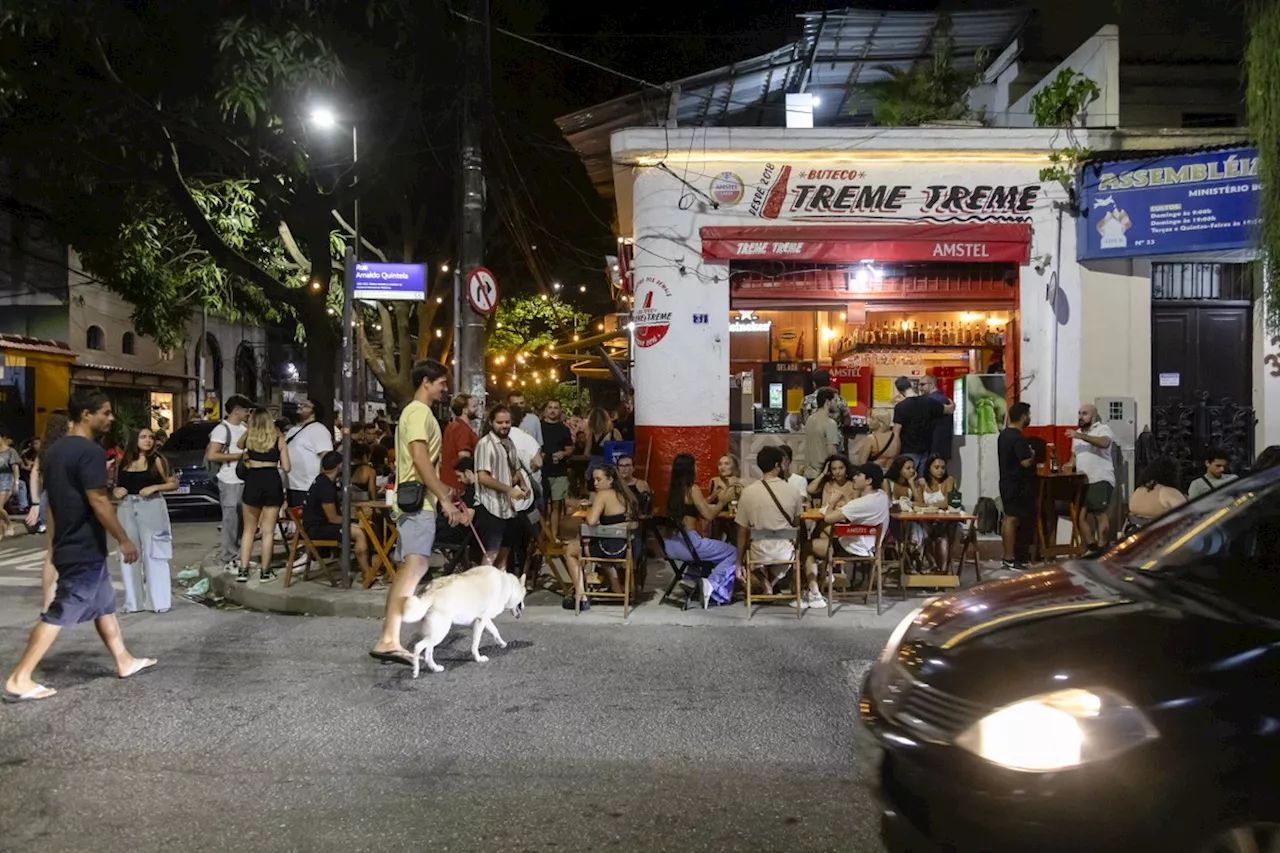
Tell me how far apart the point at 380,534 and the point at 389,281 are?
7.83ft

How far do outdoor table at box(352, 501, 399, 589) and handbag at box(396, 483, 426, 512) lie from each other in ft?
7.47

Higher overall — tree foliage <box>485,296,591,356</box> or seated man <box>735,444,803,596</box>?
tree foliage <box>485,296,591,356</box>

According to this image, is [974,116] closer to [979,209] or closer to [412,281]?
[979,209]

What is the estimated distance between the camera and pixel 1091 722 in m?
2.49

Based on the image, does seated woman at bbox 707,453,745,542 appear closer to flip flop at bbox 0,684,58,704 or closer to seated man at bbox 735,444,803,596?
seated man at bbox 735,444,803,596

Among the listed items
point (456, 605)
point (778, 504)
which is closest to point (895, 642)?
point (456, 605)

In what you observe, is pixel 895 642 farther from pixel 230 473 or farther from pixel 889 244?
pixel 889 244

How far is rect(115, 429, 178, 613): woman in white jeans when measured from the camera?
8.09 m

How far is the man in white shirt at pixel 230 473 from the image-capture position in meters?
9.51

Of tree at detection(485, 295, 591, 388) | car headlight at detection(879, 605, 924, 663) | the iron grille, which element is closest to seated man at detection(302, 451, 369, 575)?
car headlight at detection(879, 605, 924, 663)

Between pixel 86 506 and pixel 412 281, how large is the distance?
4.06 metres

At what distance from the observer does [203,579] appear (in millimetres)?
9367

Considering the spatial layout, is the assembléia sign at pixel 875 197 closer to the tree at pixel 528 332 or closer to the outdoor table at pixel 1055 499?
the outdoor table at pixel 1055 499

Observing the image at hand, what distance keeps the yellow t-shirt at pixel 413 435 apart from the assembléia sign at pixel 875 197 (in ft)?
21.2
